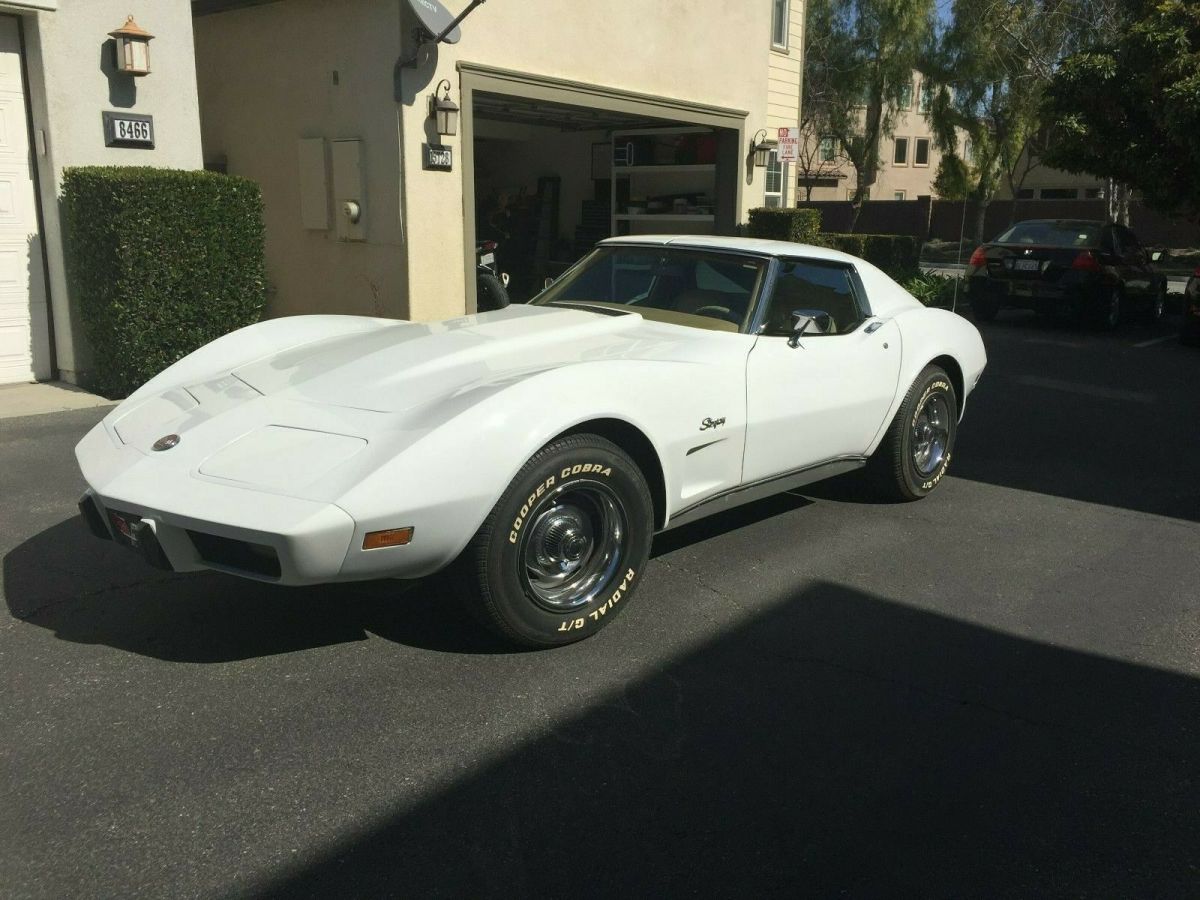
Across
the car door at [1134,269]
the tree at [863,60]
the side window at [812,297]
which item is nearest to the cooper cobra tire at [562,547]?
the side window at [812,297]

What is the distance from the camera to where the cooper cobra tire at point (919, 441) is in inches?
214

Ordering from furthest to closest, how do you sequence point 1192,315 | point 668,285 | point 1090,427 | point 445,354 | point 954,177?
point 954,177, point 1192,315, point 1090,427, point 668,285, point 445,354

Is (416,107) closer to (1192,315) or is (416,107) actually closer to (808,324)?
(808,324)

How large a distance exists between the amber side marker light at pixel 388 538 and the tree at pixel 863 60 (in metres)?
31.2

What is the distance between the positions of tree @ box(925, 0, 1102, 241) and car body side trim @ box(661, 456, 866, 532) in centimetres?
2182

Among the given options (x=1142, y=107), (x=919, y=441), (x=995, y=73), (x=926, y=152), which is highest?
(x=995, y=73)

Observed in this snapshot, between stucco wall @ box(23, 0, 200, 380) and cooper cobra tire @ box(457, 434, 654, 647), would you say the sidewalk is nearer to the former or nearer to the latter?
stucco wall @ box(23, 0, 200, 380)

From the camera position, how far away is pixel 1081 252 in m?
13.5

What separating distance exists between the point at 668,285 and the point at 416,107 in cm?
591

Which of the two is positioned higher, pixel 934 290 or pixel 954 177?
pixel 954 177

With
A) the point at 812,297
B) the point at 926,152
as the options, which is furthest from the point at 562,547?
the point at 926,152

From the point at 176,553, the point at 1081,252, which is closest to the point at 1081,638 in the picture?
the point at 176,553

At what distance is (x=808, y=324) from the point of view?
4.65 m

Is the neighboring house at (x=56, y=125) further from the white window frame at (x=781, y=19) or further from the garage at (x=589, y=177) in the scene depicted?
the white window frame at (x=781, y=19)
